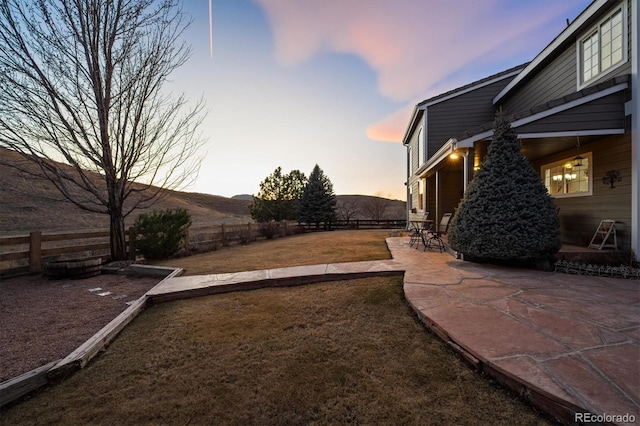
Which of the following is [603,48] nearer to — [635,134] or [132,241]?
[635,134]

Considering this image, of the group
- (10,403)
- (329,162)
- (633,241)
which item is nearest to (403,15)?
(633,241)

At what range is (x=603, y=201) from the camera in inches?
225

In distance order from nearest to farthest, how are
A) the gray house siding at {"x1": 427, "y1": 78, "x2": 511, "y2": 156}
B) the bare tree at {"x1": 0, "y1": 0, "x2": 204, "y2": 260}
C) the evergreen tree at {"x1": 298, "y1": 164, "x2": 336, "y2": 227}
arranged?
1. the bare tree at {"x1": 0, "y1": 0, "x2": 204, "y2": 260}
2. the gray house siding at {"x1": 427, "y1": 78, "x2": 511, "y2": 156}
3. the evergreen tree at {"x1": 298, "y1": 164, "x2": 336, "y2": 227}

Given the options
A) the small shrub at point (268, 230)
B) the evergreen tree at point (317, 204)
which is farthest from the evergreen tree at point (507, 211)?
the evergreen tree at point (317, 204)

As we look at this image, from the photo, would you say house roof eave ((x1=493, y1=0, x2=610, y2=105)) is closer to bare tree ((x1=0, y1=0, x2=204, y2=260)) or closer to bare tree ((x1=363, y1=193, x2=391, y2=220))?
bare tree ((x1=0, y1=0, x2=204, y2=260))

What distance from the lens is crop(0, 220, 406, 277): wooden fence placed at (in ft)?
18.9

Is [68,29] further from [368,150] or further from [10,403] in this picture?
[368,150]

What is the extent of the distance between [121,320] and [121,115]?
6360 millimetres

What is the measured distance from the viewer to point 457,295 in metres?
3.36

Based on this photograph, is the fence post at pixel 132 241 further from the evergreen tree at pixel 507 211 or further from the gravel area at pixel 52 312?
the evergreen tree at pixel 507 211

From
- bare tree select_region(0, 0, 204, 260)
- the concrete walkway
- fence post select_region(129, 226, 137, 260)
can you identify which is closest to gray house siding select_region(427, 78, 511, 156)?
the concrete walkway

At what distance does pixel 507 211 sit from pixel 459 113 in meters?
7.46

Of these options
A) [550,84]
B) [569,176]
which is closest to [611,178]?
[569,176]

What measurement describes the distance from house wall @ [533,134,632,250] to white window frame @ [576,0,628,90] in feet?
4.88
